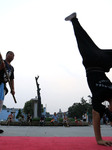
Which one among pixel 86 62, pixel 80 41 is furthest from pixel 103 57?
pixel 80 41

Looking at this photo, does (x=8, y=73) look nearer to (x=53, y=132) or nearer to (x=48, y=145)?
(x=48, y=145)

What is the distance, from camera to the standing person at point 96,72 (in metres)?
2.05

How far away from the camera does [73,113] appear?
7412cm

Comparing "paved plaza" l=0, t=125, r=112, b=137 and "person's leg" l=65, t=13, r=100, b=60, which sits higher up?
"person's leg" l=65, t=13, r=100, b=60

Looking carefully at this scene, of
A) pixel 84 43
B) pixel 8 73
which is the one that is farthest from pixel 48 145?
pixel 8 73

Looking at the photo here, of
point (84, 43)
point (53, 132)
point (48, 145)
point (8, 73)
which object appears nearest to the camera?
point (48, 145)

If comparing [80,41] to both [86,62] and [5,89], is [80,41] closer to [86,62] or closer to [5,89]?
[86,62]

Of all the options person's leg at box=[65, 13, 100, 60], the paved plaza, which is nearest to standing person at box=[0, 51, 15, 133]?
person's leg at box=[65, 13, 100, 60]

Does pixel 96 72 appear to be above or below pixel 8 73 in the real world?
below

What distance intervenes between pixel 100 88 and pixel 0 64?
218 centimetres

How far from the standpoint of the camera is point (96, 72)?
7.29 ft

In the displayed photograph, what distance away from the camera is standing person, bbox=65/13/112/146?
205 centimetres

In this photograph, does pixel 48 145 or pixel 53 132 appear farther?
pixel 53 132

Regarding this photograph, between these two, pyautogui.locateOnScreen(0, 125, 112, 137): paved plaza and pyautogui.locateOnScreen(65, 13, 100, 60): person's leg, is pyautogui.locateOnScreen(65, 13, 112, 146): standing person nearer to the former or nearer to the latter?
pyautogui.locateOnScreen(65, 13, 100, 60): person's leg
